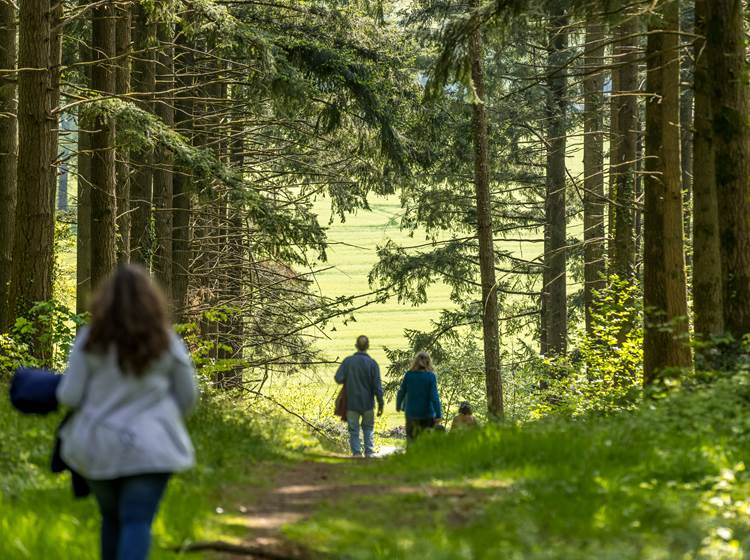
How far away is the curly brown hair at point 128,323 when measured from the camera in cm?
491

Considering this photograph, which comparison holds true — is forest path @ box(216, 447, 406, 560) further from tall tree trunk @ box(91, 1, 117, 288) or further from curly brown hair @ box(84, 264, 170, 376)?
tall tree trunk @ box(91, 1, 117, 288)

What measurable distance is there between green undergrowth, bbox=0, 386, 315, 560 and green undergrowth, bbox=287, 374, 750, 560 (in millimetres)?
785

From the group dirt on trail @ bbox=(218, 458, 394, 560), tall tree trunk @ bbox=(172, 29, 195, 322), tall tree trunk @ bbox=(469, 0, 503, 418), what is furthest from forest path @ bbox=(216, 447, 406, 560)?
tall tree trunk @ bbox=(172, 29, 195, 322)

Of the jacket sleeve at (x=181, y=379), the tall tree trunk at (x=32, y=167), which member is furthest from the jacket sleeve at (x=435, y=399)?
the jacket sleeve at (x=181, y=379)

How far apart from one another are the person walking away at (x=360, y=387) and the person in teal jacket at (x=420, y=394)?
60 centimetres

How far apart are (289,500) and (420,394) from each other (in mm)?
6775

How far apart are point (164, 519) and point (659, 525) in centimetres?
316

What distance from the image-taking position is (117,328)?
4.91 meters

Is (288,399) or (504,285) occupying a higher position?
(504,285)

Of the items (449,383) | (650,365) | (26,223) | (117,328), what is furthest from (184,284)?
(117,328)

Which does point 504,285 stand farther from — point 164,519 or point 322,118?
point 164,519

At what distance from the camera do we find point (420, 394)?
15.2 meters

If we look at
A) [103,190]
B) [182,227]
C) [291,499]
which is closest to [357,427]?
[103,190]

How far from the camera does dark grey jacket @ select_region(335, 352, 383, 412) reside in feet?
52.4
